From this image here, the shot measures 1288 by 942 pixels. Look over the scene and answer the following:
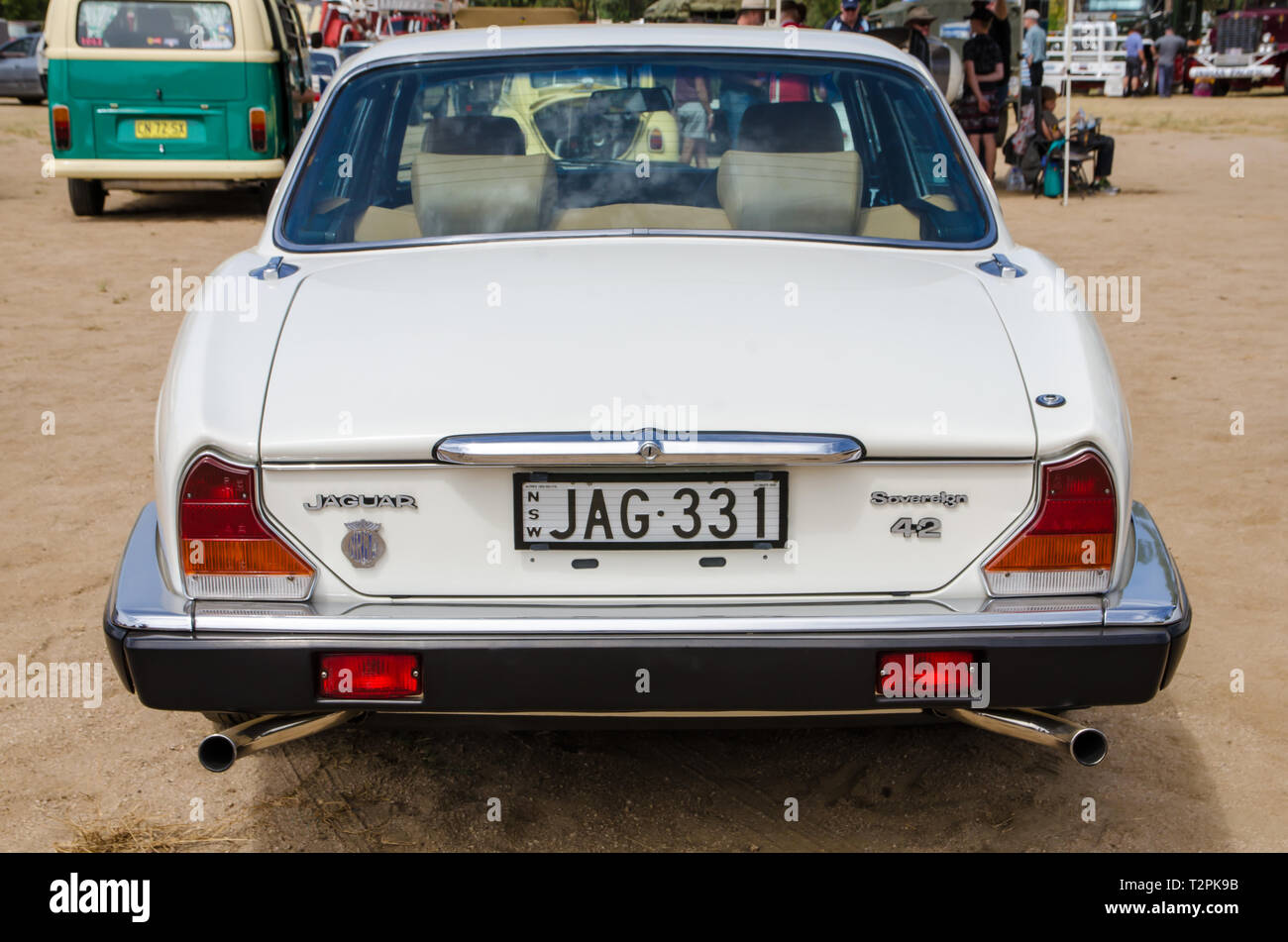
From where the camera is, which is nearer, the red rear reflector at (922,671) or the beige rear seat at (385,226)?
the red rear reflector at (922,671)

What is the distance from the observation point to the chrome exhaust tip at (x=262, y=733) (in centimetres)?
239

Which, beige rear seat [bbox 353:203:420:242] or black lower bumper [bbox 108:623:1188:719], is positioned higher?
beige rear seat [bbox 353:203:420:242]

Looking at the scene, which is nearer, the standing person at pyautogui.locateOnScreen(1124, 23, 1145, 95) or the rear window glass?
the rear window glass

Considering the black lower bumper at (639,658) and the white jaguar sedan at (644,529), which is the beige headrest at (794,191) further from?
the black lower bumper at (639,658)

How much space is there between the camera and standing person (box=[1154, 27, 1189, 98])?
100 ft

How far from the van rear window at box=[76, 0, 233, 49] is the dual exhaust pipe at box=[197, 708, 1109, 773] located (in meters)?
10.6

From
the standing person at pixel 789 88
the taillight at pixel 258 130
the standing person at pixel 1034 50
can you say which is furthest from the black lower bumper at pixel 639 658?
the standing person at pixel 1034 50

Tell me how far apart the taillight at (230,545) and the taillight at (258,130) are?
10.3 meters

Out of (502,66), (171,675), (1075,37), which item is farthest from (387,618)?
(1075,37)

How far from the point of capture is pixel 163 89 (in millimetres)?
11734

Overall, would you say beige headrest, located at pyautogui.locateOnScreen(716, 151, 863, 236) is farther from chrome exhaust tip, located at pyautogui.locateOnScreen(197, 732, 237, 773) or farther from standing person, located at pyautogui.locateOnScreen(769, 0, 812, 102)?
chrome exhaust tip, located at pyautogui.locateOnScreen(197, 732, 237, 773)

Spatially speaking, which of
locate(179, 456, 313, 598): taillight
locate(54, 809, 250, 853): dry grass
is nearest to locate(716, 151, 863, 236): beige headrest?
locate(179, 456, 313, 598): taillight

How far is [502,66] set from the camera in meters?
3.44
